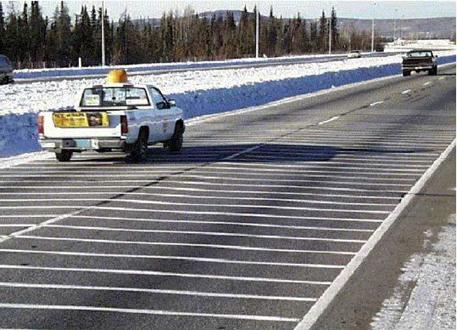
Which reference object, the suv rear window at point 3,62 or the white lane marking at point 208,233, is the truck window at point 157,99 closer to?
the white lane marking at point 208,233

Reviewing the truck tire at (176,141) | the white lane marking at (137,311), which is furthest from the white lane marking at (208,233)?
the truck tire at (176,141)

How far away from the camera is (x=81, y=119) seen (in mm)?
19359

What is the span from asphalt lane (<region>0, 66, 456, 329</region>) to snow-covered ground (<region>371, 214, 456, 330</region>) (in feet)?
2.16

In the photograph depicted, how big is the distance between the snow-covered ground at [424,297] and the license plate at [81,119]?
29.8 ft

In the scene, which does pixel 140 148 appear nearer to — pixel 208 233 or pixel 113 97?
pixel 113 97

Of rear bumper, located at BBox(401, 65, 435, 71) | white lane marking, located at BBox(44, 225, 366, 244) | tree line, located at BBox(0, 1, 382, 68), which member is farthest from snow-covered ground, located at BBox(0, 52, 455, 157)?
tree line, located at BBox(0, 1, 382, 68)

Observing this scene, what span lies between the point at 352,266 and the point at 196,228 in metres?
2.66

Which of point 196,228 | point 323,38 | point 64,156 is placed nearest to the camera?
point 196,228

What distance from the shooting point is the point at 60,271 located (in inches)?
395

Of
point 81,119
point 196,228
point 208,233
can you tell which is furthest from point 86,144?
point 208,233

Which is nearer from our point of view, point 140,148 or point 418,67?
point 140,148

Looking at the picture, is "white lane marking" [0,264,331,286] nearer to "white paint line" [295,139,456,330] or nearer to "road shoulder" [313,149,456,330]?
"white paint line" [295,139,456,330]

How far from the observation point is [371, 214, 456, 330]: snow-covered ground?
828cm

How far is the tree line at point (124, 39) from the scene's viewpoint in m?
93.6
